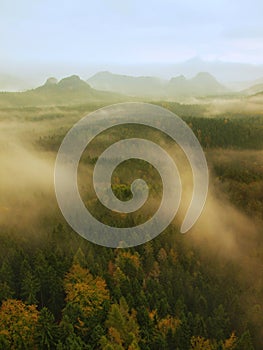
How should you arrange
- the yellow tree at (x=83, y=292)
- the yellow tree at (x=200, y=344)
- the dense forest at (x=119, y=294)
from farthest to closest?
the yellow tree at (x=200, y=344) < the yellow tree at (x=83, y=292) < the dense forest at (x=119, y=294)

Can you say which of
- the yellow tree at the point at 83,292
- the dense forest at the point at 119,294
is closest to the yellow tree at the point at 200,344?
the dense forest at the point at 119,294

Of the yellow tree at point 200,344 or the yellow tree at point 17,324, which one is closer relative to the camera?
the yellow tree at point 17,324

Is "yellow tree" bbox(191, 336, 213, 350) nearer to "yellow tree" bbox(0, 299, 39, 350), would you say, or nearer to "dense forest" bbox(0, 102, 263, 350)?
"dense forest" bbox(0, 102, 263, 350)

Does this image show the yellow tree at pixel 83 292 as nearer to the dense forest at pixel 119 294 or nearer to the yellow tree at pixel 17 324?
the dense forest at pixel 119 294

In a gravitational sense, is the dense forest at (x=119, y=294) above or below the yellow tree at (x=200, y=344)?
above

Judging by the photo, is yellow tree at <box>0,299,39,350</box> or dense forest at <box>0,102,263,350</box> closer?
yellow tree at <box>0,299,39,350</box>

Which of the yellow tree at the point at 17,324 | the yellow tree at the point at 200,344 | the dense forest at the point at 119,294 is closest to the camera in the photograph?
the yellow tree at the point at 17,324

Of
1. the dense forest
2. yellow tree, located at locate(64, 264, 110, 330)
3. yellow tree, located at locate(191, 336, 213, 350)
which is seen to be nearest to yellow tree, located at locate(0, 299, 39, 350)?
the dense forest

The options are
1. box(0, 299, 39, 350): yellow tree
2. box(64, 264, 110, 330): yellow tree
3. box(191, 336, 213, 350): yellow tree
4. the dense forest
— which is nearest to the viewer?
box(0, 299, 39, 350): yellow tree

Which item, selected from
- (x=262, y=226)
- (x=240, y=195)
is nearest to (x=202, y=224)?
(x=262, y=226)
